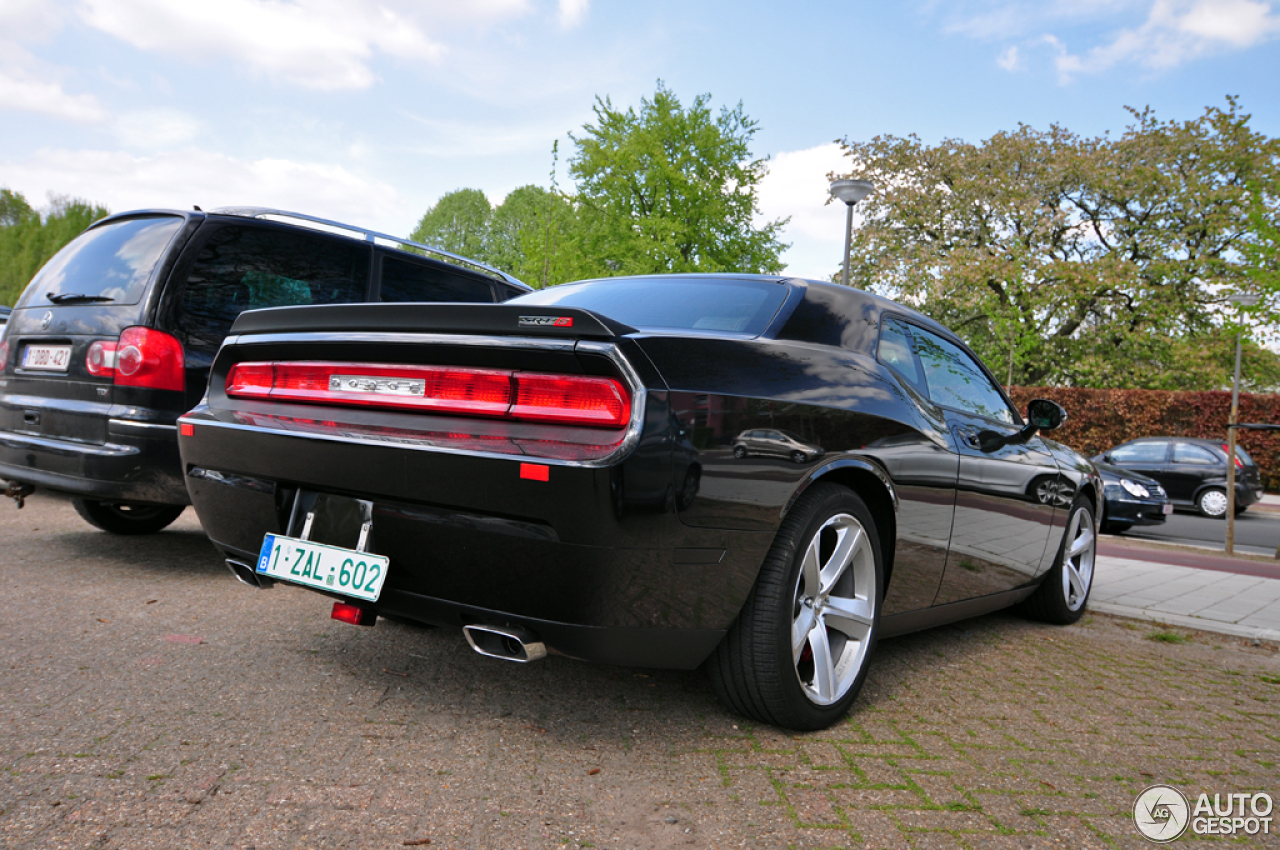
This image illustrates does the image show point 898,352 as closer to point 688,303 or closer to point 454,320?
point 688,303

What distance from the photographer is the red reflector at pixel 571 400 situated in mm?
2150

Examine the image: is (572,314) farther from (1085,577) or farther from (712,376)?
(1085,577)

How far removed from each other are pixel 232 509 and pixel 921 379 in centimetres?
256

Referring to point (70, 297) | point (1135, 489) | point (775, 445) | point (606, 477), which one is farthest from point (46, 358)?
point (1135, 489)

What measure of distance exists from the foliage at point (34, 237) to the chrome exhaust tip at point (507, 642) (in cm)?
7258

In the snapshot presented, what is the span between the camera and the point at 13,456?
450 centimetres

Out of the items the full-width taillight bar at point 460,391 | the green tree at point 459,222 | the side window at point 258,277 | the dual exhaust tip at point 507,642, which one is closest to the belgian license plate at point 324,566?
the dual exhaust tip at point 507,642

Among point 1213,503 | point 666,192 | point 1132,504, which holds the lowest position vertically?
point 1213,503

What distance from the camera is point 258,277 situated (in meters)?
4.59

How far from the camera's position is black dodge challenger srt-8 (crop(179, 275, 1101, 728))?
2150mm

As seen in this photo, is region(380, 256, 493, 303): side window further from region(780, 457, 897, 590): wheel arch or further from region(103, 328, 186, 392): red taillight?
region(780, 457, 897, 590): wheel arch

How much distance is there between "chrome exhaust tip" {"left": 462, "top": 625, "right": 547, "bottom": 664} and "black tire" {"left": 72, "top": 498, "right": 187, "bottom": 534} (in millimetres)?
3735

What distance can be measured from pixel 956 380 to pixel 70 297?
4431 millimetres

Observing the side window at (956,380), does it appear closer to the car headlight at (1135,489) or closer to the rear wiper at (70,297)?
the rear wiper at (70,297)
